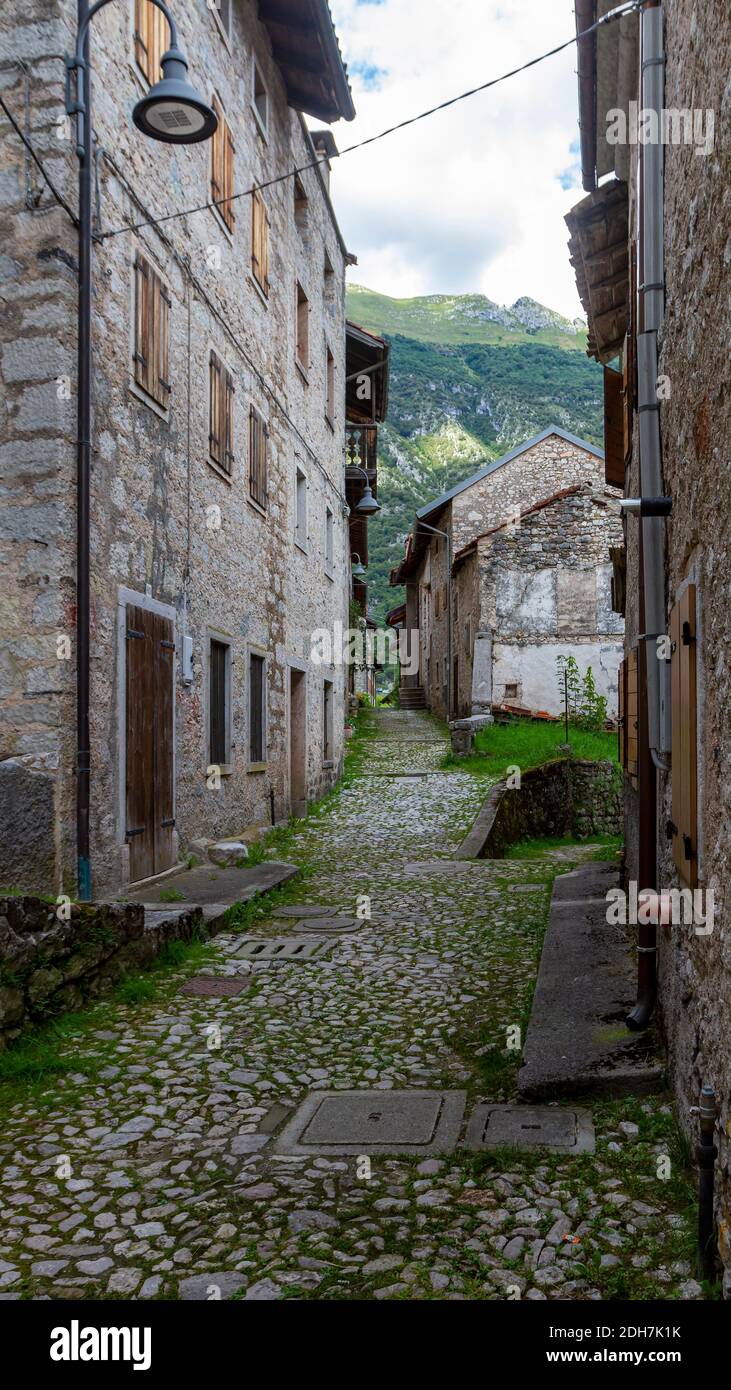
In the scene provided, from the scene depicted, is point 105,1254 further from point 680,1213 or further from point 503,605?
point 503,605

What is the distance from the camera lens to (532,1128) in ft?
12.6

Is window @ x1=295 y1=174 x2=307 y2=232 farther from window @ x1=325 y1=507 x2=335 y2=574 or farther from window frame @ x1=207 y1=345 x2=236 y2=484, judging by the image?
window frame @ x1=207 y1=345 x2=236 y2=484

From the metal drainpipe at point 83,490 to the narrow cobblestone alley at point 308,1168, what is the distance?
111 centimetres

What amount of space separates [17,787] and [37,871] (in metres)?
0.51

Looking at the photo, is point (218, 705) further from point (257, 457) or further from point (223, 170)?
point (223, 170)

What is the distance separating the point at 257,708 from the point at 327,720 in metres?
4.89

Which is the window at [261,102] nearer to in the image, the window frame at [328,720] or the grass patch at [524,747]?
the window frame at [328,720]

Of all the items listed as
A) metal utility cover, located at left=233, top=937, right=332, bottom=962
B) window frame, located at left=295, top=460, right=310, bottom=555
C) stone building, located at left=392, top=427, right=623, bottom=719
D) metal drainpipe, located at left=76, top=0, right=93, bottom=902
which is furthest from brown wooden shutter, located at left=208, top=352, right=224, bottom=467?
stone building, located at left=392, top=427, right=623, bottom=719

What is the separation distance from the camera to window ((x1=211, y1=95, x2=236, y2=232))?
32.1ft

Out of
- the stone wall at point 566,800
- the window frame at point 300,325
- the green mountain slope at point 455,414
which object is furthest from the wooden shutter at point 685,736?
the green mountain slope at point 455,414

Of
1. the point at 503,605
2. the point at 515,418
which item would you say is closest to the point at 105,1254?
the point at 503,605

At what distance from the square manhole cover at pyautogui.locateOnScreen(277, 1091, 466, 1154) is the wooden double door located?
3490 mm

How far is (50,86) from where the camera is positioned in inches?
249

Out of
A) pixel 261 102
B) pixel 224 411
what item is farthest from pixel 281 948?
pixel 261 102
